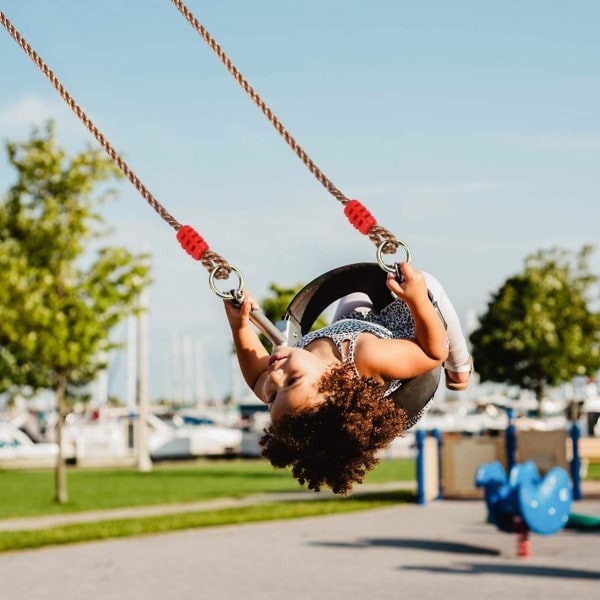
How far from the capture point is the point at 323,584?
39.5ft

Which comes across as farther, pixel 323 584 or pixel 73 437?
pixel 73 437

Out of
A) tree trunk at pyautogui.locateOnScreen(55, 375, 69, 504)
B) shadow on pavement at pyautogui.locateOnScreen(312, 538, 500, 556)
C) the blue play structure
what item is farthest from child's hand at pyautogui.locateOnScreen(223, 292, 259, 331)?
tree trunk at pyautogui.locateOnScreen(55, 375, 69, 504)

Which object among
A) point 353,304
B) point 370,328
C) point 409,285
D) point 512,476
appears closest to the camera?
point 409,285

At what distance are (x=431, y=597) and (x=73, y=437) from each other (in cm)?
3259

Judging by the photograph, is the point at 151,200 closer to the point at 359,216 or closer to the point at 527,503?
the point at 359,216

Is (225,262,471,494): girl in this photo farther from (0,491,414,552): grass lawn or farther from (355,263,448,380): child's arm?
(0,491,414,552): grass lawn

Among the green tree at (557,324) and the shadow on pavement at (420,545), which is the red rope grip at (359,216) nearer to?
the shadow on pavement at (420,545)

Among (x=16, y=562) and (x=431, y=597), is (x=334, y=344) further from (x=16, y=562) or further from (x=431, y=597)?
(x=16, y=562)

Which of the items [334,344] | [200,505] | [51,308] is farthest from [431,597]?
[51,308]

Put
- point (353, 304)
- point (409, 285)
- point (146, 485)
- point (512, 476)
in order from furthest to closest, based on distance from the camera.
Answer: point (146, 485) < point (512, 476) < point (353, 304) < point (409, 285)

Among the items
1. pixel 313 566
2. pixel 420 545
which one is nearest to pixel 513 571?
pixel 313 566

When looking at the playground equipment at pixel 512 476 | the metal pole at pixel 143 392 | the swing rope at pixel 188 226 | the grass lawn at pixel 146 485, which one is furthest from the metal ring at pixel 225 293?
the metal pole at pixel 143 392

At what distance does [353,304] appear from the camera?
4098 millimetres

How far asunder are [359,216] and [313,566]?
10.5 metres
